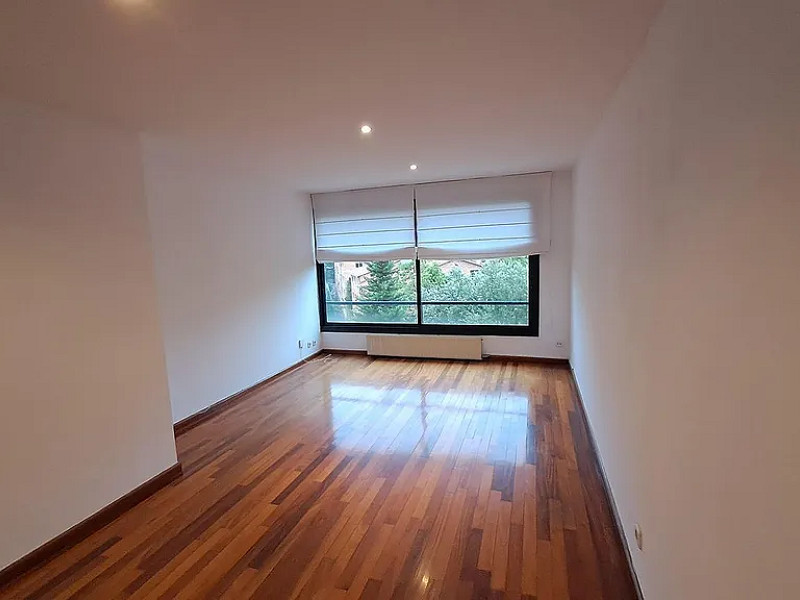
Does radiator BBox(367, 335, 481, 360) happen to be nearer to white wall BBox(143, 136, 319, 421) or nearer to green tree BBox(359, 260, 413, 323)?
green tree BBox(359, 260, 413, 323)


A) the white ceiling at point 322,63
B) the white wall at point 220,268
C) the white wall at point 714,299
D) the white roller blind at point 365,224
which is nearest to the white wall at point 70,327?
the white ceiling at point 322,63

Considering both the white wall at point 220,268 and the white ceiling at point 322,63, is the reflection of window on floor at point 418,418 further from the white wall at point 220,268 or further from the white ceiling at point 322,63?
the white ceiling at point 322,63

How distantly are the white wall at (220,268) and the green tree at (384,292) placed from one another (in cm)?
101

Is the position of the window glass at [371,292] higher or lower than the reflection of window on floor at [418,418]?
higher

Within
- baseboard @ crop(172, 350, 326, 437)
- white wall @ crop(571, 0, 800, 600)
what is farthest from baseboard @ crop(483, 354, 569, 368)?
→ white wall @ crop(571, 0, 800, 600)

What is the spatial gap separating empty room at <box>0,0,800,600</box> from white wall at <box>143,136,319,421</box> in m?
0.04

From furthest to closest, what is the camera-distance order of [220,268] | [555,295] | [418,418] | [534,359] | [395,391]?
[534,359]
[555,295]
[395,391]
[220,268]
[418,418]

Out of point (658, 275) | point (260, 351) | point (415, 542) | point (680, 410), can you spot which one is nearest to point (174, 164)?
point (260, 351)

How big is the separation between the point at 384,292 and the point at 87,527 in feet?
13.9

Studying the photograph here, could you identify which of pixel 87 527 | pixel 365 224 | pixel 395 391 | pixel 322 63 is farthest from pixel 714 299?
pixel 365 224

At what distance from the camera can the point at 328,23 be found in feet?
5.00

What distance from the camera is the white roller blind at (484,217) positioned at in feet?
16.9

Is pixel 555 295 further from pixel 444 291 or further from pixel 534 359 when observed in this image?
pixel 444 291

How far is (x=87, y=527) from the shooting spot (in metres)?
2.38
